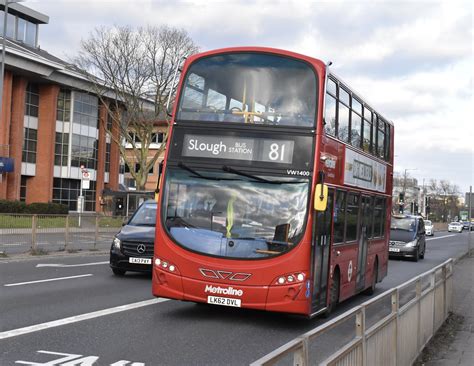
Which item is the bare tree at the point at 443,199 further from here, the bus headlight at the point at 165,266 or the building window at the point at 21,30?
the bus headlight at the point at 165,266

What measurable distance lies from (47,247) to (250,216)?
12513mm

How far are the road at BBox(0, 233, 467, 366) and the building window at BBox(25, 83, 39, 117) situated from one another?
4233cm

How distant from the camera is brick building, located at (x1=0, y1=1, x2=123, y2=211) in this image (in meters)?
49.4

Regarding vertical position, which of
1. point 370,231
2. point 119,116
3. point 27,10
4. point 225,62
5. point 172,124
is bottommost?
point 370,231

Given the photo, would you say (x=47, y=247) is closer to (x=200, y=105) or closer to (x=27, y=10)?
(x=200, y=105)

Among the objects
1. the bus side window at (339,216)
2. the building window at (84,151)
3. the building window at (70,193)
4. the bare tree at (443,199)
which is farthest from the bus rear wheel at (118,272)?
the bare tree at (443,199)

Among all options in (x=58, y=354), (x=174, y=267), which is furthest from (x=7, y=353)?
(x=174, y=267)

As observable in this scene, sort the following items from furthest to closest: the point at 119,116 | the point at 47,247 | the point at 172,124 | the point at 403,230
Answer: the point at 119,116 → the point at 403,230 → the point at 47,247 → the point at 172,124

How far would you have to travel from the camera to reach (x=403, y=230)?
27.9m

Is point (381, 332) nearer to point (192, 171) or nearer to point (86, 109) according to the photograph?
point (192, 171)

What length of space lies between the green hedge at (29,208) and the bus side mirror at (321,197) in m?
36.2

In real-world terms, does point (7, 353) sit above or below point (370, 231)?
below

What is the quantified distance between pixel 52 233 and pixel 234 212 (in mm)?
12173

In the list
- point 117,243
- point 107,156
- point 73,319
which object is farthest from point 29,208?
point 73,319
